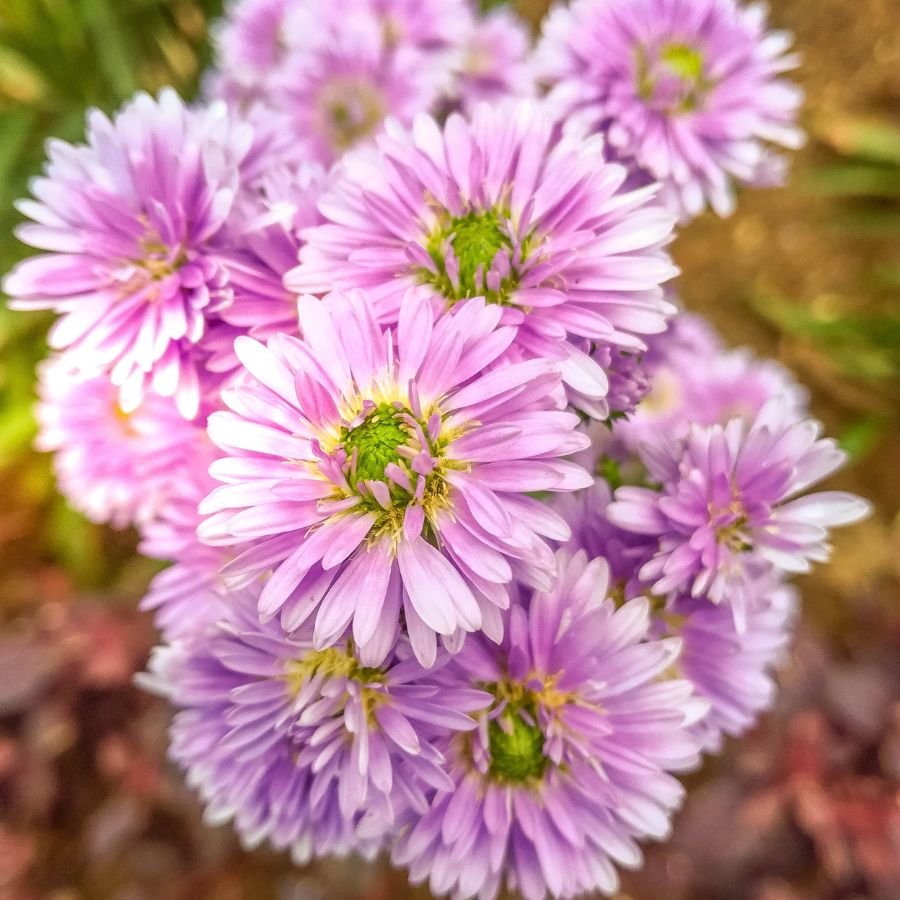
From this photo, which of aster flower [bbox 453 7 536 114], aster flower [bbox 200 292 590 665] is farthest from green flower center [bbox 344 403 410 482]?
aster flower [bbox 453 7 536 114]

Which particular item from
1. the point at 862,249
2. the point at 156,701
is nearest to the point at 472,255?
the point at 156,701

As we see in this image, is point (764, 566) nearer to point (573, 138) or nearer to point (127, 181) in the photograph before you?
point (573, 138)

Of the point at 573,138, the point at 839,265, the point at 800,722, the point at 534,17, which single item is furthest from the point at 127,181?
the point at 839,265

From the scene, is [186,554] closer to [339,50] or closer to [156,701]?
[339,50]

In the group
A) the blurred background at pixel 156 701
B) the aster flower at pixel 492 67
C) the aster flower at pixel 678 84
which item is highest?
the aster flower at pixel 492 67

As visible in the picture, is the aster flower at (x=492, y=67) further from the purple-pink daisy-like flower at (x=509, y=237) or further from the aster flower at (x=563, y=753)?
the aster flower at (x=563, y=753)

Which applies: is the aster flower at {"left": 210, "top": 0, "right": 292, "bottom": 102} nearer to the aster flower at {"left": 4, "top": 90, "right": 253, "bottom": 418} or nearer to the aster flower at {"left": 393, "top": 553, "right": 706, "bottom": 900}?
the aster flower at {"left": 4, "top": 90, "right": 253, "bottom": 418}

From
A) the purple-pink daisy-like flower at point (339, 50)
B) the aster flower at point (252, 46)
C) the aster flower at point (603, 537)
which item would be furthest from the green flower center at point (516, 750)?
the aster flower at point (252, 46)
